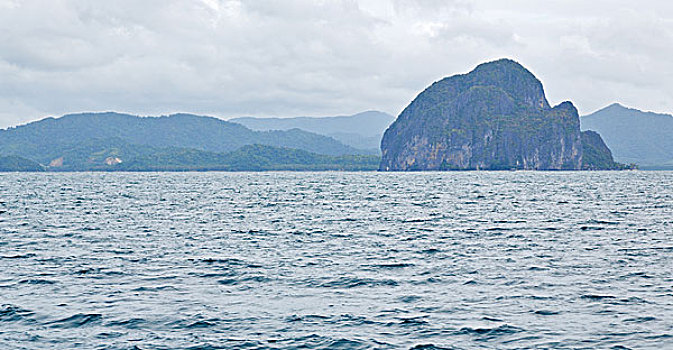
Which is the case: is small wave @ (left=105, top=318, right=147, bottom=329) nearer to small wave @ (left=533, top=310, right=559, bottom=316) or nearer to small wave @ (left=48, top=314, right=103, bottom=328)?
small wave @ (left=48, top=314, right=103, bottom=328)

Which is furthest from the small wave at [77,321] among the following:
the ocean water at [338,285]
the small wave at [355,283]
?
the small wave at [355,283]

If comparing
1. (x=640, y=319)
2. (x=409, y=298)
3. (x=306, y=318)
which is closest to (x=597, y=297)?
(x=640, y=319)

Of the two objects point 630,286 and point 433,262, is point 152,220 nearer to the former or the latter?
point 433,262

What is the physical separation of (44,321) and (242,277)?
10448mm

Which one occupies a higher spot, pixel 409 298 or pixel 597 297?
pixel 597 297

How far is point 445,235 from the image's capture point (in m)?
51.1

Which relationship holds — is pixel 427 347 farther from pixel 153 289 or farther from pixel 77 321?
pixel 153 289

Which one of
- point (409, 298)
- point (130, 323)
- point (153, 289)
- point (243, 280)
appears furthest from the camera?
point (243, 280)

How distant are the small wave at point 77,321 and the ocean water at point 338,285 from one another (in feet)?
0.24

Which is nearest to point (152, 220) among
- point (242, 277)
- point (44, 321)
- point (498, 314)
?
point (242, 277)

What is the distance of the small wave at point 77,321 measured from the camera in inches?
966

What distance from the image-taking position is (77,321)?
2505cm

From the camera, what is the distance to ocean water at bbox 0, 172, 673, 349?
23.2 metres

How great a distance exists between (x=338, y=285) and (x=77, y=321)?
11.6 meters
